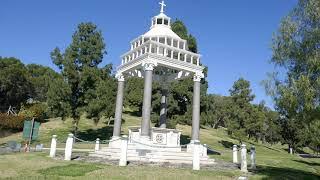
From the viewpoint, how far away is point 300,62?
57.3 ft

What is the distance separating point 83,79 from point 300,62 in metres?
30.9

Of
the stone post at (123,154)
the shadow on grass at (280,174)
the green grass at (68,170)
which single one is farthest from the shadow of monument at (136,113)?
the green grass at (68,170)

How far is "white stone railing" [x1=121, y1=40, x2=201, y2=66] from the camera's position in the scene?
2767 centimetres

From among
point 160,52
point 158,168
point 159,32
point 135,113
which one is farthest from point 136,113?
point 158,168

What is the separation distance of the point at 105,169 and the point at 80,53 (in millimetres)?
31021

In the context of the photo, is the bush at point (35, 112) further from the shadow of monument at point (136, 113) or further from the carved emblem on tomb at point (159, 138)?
the carved emblem on tomb at point (159, 138)

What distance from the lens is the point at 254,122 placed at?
51.7 m

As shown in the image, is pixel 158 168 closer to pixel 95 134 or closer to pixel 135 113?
pixel 95 134

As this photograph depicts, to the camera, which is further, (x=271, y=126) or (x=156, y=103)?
(x=271, y=126)

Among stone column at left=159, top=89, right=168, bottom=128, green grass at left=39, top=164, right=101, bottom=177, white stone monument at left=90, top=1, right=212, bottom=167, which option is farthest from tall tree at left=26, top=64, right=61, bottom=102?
green grass at left=39, top=164, right=101, bottom=177

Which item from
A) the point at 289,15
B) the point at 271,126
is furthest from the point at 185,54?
the point at 271,126

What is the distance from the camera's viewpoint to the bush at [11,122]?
52219 mm

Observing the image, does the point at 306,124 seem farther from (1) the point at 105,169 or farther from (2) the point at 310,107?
(1) the point at 105,169

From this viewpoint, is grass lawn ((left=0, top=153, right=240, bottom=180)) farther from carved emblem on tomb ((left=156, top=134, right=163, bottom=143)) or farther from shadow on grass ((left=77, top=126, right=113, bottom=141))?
shadow on grass ((left=77, top=126, right=113, bottom=141))
